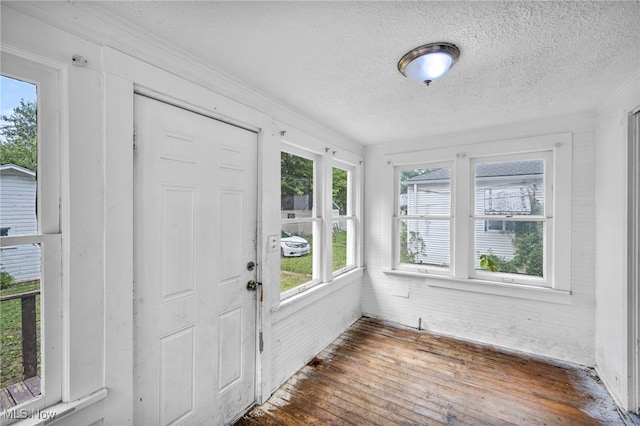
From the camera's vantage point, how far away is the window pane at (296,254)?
244cm

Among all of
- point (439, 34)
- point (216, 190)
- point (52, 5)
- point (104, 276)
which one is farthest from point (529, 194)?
point (52, 5)

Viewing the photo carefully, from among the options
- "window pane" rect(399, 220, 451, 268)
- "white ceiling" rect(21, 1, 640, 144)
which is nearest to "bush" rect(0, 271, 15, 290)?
"white ceiling" rect(21, 1, 640, 144)

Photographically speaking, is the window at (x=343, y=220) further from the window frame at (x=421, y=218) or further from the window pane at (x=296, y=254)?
the window frame at (x=421, y=218)

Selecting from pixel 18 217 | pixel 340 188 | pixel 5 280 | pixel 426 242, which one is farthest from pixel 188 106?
pixel 426 242

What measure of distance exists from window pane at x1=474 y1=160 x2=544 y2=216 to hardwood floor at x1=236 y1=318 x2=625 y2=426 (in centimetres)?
150

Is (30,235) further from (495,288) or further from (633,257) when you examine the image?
(495,288)

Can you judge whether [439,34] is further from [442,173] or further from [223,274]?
[442,173]

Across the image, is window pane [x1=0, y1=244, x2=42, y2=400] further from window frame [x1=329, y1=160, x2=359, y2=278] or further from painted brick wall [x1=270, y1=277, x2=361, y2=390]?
window frame [x1=329, y1=160, x2=359, y2=278]

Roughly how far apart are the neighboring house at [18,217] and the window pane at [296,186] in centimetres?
152

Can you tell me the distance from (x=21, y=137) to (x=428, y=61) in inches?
75.8

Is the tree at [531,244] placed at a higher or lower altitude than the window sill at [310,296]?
higher

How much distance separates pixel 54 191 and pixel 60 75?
48 centimetres

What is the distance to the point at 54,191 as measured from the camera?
1.13 m

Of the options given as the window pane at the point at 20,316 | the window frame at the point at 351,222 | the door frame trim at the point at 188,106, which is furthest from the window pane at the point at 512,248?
the window pane at the point at 20,316
